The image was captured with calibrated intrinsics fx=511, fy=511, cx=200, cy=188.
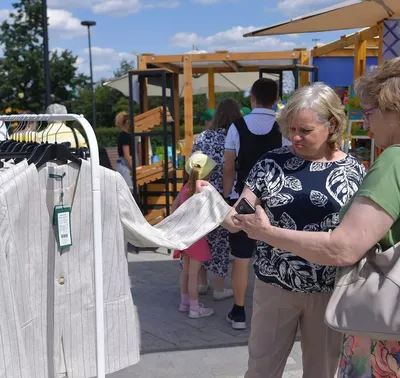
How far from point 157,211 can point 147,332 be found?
10.1 feet

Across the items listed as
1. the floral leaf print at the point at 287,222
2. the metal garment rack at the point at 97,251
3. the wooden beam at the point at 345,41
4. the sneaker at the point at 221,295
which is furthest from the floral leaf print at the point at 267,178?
the wooden beam at the point at 345,41

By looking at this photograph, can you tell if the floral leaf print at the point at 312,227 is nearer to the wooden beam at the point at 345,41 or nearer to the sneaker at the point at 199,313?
the sneaker at the point at 199,313

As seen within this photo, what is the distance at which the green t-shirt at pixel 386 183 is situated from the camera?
149 cm

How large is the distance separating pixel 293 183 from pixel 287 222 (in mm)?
173

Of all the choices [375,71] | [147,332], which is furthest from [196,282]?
[375,71]

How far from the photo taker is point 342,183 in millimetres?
2248

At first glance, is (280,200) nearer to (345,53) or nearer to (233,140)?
(233,140)

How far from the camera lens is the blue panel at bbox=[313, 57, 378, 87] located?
727 centimetres

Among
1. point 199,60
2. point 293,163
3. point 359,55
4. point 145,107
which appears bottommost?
point 293,163

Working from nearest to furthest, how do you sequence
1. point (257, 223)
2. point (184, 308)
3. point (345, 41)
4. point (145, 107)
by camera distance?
point (257, 223) < point (184, 308) < point (345, 41) < point (145, 107)

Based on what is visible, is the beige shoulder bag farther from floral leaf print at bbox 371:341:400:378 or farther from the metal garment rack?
the metal garment rack

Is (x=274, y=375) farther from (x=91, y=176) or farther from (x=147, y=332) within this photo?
(x=147, y=332)

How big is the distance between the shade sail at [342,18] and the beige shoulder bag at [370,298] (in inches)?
110

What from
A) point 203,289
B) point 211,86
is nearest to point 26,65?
point 211,86
